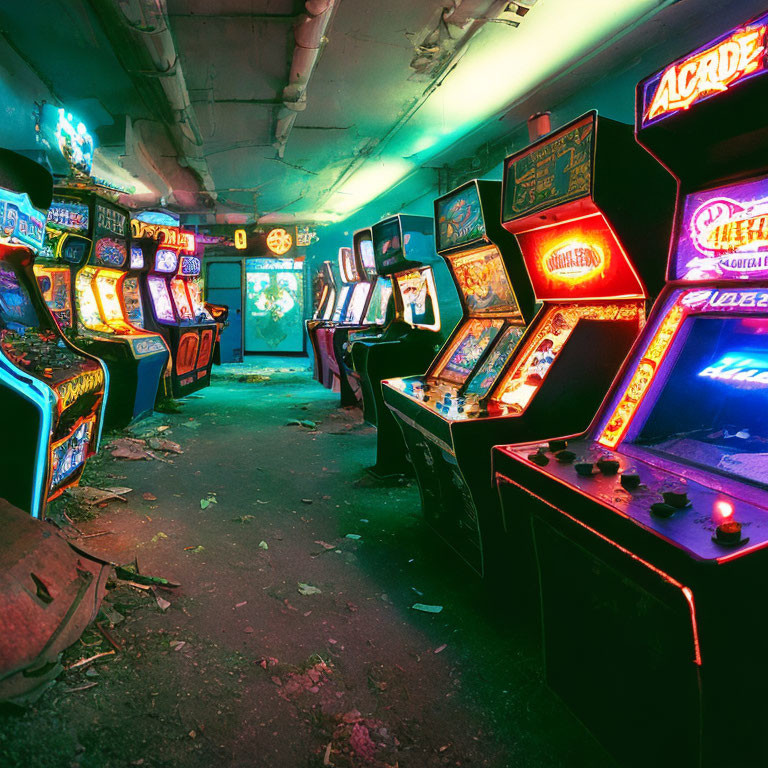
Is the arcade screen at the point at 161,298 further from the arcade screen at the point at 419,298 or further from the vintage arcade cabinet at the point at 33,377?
the vintage arcade cabinet at the point at 33,377

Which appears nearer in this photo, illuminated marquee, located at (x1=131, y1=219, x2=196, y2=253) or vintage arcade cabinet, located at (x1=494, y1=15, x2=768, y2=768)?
vintage arcade cabinet, located at (x1=494, y1=15, x2=768, y2=768)

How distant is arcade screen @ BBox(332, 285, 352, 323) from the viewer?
9497 millimetres

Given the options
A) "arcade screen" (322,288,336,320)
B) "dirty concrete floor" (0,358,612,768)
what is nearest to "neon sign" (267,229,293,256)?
"arcade screen" (322,288,336,320)

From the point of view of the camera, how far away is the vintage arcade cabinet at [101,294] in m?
4.92

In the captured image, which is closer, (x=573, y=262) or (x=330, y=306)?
(x=573, y=262)

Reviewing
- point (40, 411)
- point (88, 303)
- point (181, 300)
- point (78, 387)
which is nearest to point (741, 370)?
point (40, 411)

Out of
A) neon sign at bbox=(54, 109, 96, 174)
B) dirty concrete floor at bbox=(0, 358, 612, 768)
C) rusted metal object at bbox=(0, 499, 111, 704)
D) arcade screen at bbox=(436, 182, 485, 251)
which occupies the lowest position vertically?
dirty concrete floor at bbox=(0, 358, 612, 768)

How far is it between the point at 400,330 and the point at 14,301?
3.10m

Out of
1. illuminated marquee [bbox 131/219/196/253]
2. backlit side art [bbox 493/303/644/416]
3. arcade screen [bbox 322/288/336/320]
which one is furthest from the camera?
arcade screen [bbox 322/288/336/320]

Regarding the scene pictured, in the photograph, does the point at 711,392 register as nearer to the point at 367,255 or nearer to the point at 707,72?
the point at 707,72

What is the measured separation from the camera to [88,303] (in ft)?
19.2

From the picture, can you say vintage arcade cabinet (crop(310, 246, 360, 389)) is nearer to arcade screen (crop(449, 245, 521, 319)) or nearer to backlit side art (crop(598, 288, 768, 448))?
arcade screen (crop(449, 245, 521, 319))

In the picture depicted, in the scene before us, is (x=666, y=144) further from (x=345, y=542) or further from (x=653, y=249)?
(x=345, y=542)

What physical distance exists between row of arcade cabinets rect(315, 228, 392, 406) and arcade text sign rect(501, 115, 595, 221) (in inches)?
143
